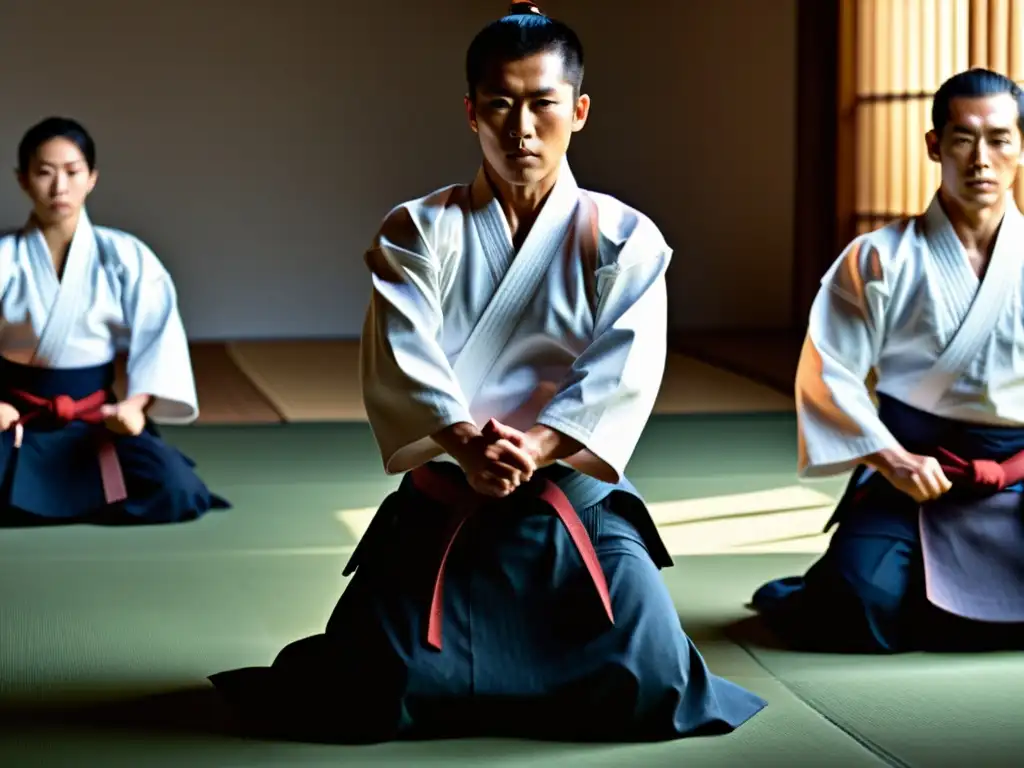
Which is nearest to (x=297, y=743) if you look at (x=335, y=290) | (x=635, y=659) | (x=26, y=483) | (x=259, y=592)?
(x=635, y=659)

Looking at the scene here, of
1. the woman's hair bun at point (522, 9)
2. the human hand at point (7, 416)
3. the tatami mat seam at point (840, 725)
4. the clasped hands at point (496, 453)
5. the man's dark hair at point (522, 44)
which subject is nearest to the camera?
the tatami mat seam at point (840, 725)

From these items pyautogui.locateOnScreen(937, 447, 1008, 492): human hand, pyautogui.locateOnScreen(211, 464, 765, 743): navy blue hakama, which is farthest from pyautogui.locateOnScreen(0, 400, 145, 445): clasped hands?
pyautogui.locateOnScreen(937, 447, 1008, 492): human hand

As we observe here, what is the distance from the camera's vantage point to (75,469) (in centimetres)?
465

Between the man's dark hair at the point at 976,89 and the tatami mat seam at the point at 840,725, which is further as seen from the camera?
the man's dark hair at the point at 976,89

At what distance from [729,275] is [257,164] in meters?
2.96

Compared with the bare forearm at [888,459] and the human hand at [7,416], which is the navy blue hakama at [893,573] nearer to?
the bare forearm at [888,459]

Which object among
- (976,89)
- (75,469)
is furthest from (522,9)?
(75,469)

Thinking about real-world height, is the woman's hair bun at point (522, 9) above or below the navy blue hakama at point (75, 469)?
above

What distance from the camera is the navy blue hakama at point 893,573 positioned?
3229 millimetres

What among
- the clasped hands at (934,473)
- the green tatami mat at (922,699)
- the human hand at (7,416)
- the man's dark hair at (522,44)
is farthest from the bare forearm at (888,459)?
the human hand at (7,416)

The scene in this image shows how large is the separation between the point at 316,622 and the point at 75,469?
1499 mm

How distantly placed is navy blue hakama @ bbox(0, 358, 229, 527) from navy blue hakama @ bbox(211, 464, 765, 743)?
187 cm

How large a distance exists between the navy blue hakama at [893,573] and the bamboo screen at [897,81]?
10.5 feet

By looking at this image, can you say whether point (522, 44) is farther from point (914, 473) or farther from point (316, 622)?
point (316, 622)
